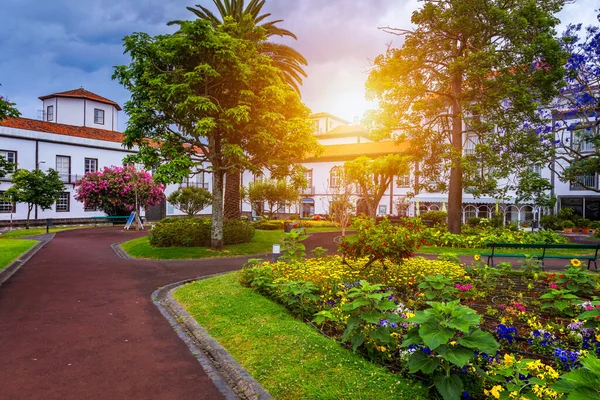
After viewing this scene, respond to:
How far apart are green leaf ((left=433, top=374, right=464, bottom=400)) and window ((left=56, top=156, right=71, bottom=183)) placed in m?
36.7

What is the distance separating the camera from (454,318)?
3.32m

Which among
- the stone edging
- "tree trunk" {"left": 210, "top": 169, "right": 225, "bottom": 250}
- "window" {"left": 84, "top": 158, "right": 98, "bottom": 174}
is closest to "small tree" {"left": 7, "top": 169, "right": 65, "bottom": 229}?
"window" {"left": 84, "top": 158, "right": 98, "bottom": 174}

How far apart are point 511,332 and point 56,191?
30990 millimetres

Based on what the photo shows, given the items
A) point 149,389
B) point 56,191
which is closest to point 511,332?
point 149,389

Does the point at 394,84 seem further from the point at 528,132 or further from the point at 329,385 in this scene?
the point at 329,385

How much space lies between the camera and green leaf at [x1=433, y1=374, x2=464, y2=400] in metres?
3.08

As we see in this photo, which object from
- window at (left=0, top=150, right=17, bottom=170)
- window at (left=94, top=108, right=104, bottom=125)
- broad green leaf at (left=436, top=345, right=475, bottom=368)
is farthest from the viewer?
window at (left=94, top=108, right=104, bottom=125)

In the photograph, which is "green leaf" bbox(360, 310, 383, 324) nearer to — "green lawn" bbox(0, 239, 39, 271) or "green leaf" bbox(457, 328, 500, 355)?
"green leaf" bbox(457, 328, 500, 355)

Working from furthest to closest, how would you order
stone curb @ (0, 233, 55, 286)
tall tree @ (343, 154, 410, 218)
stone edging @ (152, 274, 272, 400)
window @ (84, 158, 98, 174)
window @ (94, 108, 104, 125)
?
1. window @ (94, 108, 104, 125)
2. window @ (84, 158, 98, 174)
3. tall tree @ (343, 154, 410, 218)
4. stone curb @ (0, 233, 55, 286)
5. stone edging @ (152, 274, 272, 400)

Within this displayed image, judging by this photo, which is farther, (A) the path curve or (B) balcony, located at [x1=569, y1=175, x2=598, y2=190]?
(B) balcony, located at [x1=569, y1=175, x2=598, y2=190]

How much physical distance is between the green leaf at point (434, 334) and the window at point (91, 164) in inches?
1479

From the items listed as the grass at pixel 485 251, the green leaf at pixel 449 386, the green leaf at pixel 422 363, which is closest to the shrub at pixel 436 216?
the grass at pixel 485 251

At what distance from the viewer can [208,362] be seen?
16.1ft

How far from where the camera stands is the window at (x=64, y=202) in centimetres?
3228
